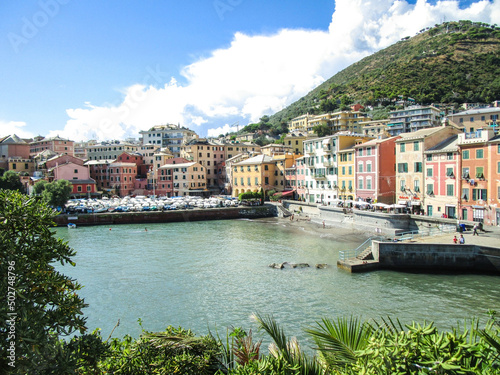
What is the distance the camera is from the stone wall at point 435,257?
27.2 m

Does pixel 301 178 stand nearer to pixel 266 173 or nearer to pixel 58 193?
pixel 266 173

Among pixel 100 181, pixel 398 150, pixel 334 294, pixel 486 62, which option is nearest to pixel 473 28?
pixel 486 62

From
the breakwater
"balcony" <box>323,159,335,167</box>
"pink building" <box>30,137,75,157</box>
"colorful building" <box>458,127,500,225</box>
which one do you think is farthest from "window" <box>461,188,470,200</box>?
"pink building" <box>30,137,75,157</box>

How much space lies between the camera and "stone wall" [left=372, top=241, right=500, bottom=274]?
89.3ft

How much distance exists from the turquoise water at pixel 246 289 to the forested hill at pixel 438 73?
9657 cm

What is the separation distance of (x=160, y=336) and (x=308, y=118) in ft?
402

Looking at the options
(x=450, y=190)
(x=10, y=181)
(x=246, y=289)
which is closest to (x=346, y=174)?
(x=450, y=190)

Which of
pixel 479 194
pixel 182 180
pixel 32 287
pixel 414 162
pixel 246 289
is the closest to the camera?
pixel 32 287

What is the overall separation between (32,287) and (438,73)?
469 ft

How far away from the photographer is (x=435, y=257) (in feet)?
93.6

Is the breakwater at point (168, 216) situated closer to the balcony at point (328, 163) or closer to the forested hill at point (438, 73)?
the balcony at point (328, 163)

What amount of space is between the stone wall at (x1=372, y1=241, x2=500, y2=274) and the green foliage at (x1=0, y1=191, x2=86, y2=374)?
26.9 metres

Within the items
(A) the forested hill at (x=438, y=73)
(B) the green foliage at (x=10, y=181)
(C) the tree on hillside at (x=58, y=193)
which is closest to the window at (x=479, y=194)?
(C) the tree on hillside at (x=58, y=193)

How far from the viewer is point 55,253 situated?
20.0ft
